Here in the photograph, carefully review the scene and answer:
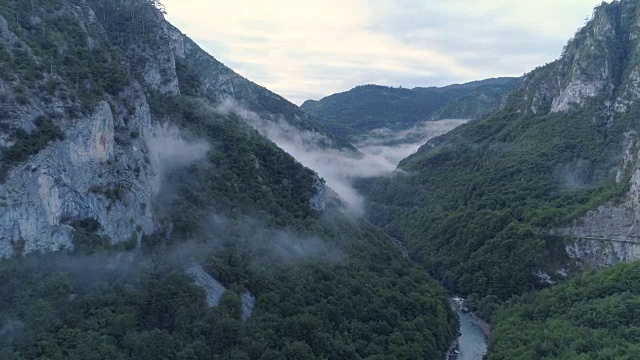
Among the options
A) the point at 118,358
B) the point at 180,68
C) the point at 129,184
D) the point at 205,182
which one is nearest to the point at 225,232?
the point at 205,182

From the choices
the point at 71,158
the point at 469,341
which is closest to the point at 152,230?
the point at 71,158

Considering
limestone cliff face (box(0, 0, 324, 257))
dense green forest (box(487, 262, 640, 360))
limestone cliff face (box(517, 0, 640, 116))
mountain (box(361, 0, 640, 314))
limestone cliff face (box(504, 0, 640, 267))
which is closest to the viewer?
limestone cliff face (box(0, 0, 324, 257))

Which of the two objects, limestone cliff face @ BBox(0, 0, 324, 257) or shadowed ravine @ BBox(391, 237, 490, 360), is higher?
limestone cliff face @ BBox(0, 0, 324, 257)

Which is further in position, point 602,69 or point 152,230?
point 602,69

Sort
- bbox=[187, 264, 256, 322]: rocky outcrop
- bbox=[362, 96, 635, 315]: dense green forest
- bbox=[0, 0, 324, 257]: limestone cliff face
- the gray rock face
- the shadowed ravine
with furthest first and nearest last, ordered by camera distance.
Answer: bbox=[362, 96, 635, 315]: dense green forest < the gray rock face < the shadowed ravine < bbox=[187, 264, 256, 322]: rocky outcrop < bbox=[0, 0, 324, 257]: limestone cliff face

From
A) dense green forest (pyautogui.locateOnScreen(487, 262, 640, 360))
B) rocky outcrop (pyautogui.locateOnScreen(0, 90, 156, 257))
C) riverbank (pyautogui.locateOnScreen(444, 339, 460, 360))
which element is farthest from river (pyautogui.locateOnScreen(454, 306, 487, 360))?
rocky outcrop (pyautogui.locateOnScreen(0, 90, 156, 257))

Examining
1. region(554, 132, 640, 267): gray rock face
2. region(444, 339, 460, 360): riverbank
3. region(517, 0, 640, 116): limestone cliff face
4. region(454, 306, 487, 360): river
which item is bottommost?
region(454, 306, 487, 360): river

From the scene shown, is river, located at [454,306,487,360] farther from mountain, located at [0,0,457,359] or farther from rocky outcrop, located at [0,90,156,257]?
rocky outcrop, located at [0,90,156,257]

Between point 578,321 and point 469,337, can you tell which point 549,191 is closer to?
point 469,337
